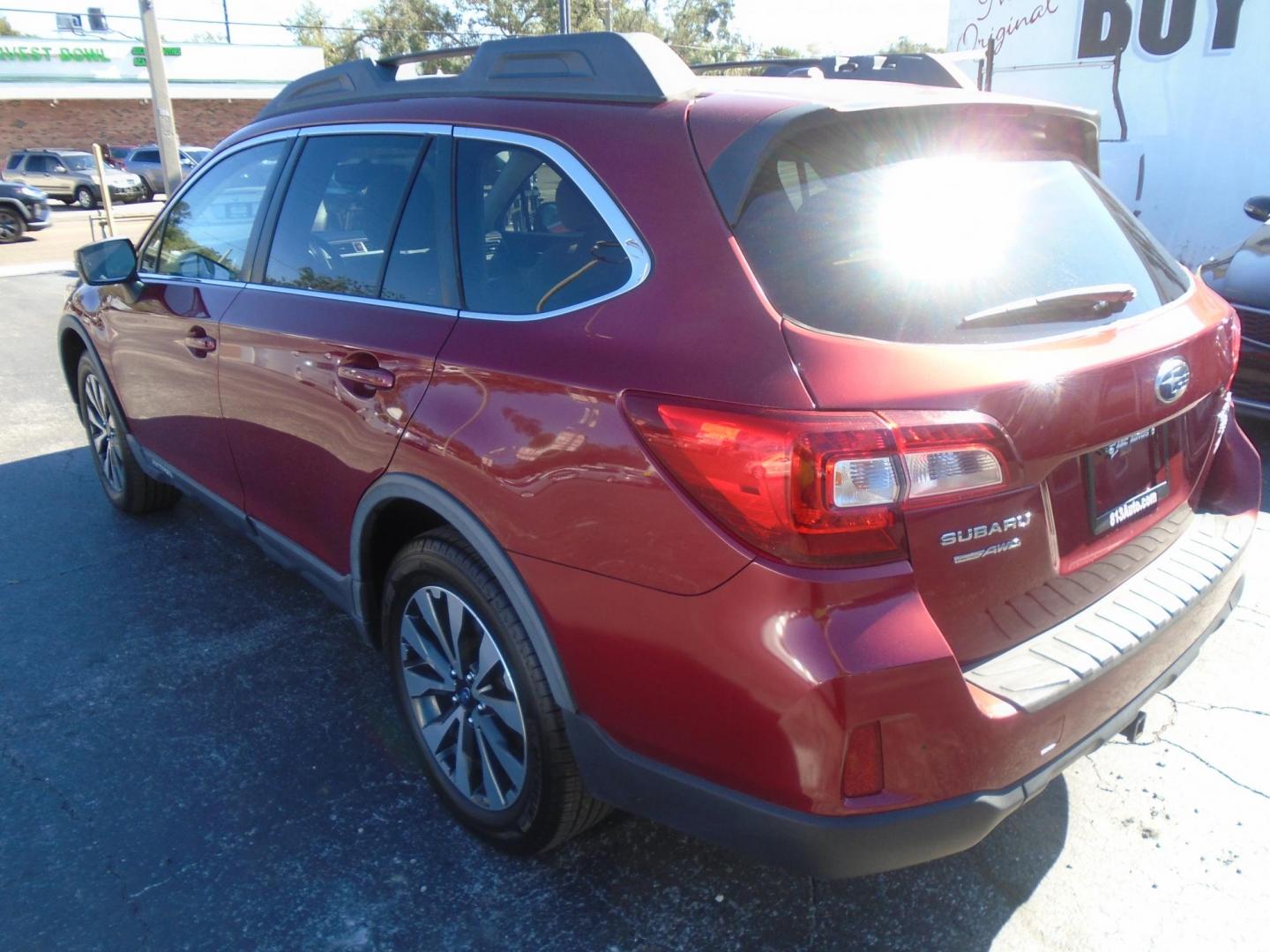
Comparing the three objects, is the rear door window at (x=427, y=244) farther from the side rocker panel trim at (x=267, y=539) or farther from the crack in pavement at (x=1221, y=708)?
the crack in pavement at (x=1221, y=708)

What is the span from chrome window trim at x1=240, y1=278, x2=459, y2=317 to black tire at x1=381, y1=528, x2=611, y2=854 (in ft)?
1.82

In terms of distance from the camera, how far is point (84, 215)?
27.6 metres

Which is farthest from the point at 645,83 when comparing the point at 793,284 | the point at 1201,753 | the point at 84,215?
the point at 84,215

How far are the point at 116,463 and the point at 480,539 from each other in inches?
132

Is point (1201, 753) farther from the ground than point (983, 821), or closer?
closer

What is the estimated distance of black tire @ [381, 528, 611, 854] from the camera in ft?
7.66

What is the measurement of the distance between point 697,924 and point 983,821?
81 cm

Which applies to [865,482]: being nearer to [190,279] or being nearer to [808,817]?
[808,817]

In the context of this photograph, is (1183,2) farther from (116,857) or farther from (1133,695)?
(116,857)

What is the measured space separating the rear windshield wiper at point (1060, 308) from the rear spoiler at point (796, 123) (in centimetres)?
47

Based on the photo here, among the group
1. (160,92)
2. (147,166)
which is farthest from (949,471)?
(147,166)

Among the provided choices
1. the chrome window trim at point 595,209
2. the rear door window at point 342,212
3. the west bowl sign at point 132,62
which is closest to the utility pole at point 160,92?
the rear door window at point 342,212

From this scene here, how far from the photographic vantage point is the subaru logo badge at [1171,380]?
2.25 meters

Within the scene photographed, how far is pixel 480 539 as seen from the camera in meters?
2.38
